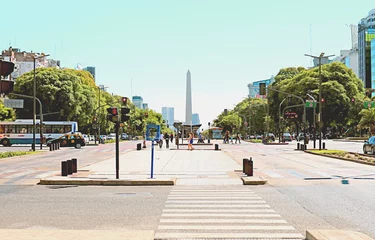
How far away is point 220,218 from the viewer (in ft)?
32.5

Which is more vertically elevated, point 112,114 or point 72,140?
point 112,114

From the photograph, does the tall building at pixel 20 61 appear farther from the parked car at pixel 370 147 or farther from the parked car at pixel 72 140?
the parked car at pixel 370 147

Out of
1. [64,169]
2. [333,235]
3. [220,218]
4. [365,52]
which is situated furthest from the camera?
[365,52]

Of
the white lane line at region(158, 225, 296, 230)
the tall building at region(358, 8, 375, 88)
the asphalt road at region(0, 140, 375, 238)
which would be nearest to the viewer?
the white lane line at region(158, 225, 296, 230)

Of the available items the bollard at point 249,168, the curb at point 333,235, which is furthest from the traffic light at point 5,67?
the bollard at point 249,168

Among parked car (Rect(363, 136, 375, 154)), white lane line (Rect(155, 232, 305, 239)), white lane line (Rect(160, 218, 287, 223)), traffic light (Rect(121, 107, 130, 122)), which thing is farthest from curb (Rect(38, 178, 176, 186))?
parked car (Rect(363, 136, 375, 154))

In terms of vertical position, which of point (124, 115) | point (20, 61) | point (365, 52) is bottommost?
point (124, 115)

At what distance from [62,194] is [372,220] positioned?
27.2 ft

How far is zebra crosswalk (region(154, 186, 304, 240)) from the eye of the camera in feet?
27.3

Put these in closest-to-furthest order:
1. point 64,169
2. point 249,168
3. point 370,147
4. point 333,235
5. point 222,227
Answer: point 333,235
point 222,227
point 64,169
point 249,168
point 370,147

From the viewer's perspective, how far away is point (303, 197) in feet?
44.0

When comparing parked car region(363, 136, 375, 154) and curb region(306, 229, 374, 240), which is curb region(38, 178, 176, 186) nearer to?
curb region(306, 229, 374, 240)

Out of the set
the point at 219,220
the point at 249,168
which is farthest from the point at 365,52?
the point at 219,220

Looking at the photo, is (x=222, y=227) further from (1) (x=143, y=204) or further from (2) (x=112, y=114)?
(2) (x=112, y=114)
